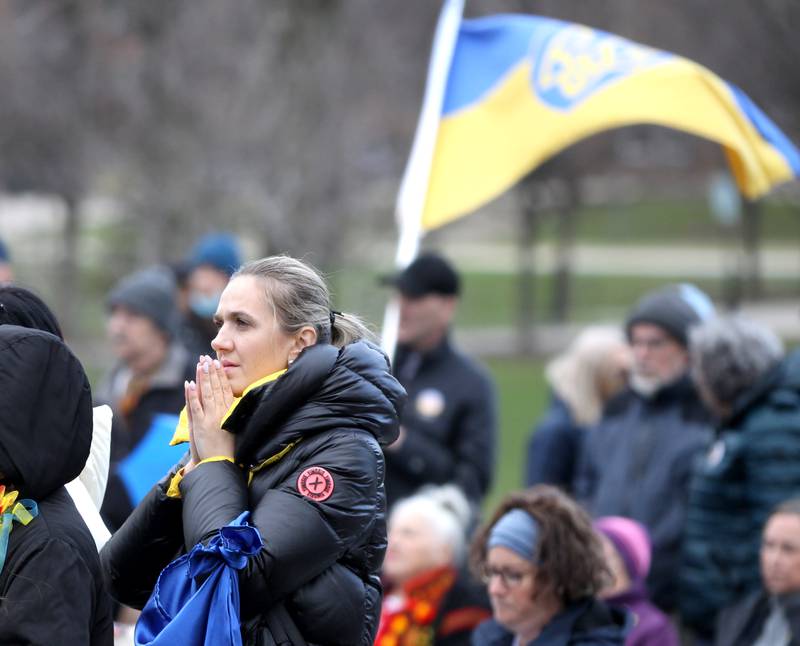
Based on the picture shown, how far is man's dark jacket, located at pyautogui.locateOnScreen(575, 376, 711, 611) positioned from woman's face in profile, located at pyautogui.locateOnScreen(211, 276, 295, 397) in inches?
119

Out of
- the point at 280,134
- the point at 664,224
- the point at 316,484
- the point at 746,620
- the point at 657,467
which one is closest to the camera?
the point at 316,484

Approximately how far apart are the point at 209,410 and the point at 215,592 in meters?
0.43

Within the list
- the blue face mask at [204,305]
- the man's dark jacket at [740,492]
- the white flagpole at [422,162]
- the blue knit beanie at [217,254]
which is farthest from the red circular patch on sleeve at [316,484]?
the blue knit beanie at [217,254]

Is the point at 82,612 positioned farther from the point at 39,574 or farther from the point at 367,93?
the point at 367,93

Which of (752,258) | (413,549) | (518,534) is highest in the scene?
(518,534)

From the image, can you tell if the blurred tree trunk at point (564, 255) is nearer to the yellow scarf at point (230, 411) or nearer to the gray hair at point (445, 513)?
the gray hair at point (445, 513)

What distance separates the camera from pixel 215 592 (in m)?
2.94

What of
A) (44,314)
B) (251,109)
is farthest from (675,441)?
(251,109)

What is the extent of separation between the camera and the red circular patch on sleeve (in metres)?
Result: 3.04

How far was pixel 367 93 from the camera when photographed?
73.8 ft

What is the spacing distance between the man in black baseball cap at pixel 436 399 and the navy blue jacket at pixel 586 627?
1693 millimetres

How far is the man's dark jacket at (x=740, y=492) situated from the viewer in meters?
5.44

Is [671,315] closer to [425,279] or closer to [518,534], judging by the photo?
[425,279]

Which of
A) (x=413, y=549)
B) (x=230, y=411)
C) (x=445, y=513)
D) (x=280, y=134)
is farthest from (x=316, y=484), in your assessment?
(x=280, y=134)
